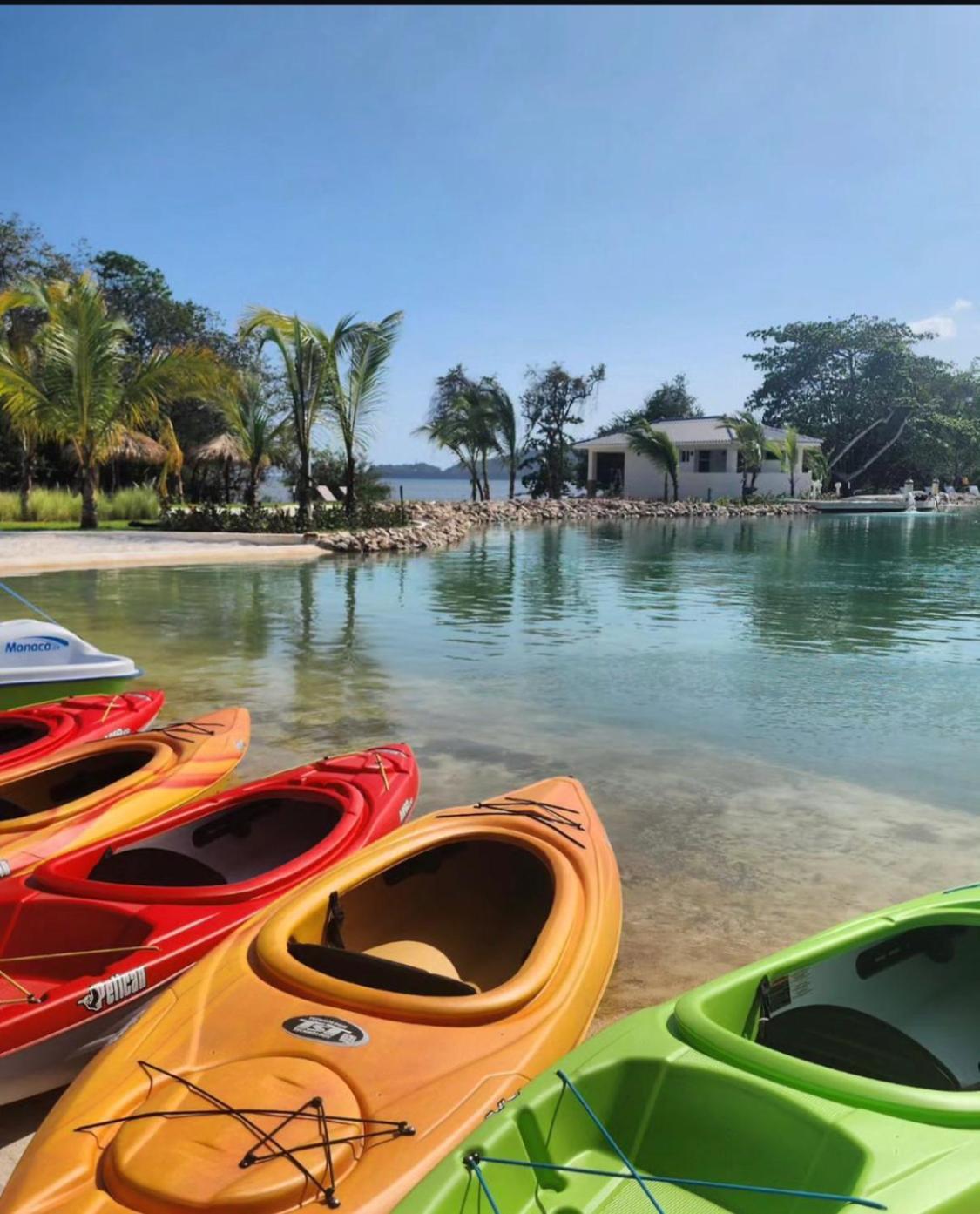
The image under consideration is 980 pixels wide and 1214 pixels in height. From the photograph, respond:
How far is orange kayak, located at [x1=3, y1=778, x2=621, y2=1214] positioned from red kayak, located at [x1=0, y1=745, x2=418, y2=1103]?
0.33 meters

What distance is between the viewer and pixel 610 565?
23922mm

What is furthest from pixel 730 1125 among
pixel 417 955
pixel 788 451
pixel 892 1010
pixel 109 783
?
pixel 788 451

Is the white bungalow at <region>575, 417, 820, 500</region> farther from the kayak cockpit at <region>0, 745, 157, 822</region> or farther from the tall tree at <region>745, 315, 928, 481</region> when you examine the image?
the kayak cockpit at <region>0, 745, 157, 822</region>

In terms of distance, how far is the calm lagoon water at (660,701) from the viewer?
5.55 meters

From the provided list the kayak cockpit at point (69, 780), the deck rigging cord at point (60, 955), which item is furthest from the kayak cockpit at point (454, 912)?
the kayak cockpit at point (69, 780)

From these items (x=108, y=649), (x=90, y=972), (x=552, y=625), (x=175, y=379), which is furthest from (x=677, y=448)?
(x=90, y=972)

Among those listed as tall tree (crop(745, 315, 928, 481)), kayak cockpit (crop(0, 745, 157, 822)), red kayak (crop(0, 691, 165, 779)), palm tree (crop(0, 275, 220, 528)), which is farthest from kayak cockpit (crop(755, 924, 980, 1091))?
tall tree (crop(745, 315, 928, 481))

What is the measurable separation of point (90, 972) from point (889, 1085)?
A: 273 centimetres

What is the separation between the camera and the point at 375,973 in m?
3.13

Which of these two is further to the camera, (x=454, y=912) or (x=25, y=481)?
(x=25, y=481)

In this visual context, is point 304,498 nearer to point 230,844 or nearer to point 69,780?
point 69,780

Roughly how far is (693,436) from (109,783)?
162 feet

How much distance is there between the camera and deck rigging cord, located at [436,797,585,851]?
4.36 meters

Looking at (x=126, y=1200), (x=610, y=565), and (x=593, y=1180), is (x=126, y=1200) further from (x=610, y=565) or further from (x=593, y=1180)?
(x=610, y=565)
